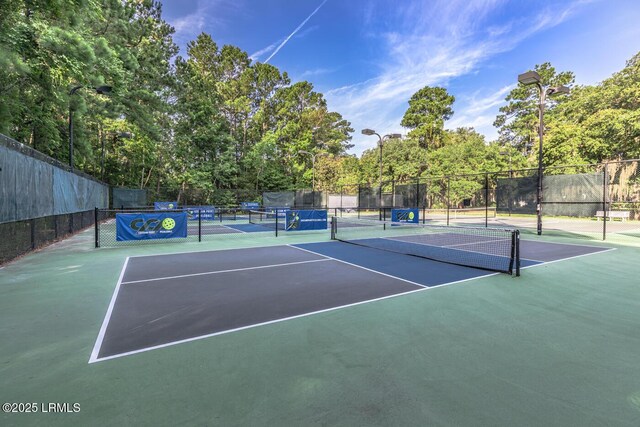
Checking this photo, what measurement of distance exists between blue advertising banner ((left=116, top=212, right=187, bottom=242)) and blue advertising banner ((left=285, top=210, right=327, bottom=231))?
4.75 m

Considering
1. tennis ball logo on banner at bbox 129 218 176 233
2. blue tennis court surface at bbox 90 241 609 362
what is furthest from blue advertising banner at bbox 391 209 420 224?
tennis ball logo on banner at bbox 129 218 176 233

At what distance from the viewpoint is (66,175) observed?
38.9ft

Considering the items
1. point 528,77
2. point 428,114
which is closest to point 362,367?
point 528,77

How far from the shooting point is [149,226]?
37.5ft

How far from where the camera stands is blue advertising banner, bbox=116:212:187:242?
11.0m

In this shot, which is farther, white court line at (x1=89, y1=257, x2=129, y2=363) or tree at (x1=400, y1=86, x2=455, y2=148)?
tree at (x1=400, y1=86, x2=455, y2=148)

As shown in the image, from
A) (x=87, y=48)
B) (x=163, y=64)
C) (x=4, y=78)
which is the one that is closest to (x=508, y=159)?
(x=163, y=64)

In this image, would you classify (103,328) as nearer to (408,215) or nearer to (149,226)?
(149,226)

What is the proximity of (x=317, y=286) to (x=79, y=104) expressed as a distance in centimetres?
1491

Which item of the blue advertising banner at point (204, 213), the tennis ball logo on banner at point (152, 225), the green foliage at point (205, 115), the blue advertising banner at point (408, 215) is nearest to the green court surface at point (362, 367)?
the tennis ball logo on banner at point (152, 225)

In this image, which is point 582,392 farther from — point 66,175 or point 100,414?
point 66,175

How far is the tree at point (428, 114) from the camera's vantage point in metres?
55.3

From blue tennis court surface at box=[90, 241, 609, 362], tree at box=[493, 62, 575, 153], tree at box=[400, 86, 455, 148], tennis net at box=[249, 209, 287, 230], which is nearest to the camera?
blue tennis court surface at box=[90, 241, 609, 362]

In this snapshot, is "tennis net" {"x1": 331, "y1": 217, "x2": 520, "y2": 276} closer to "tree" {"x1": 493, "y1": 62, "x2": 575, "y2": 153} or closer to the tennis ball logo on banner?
the tennis ball logo on banner
